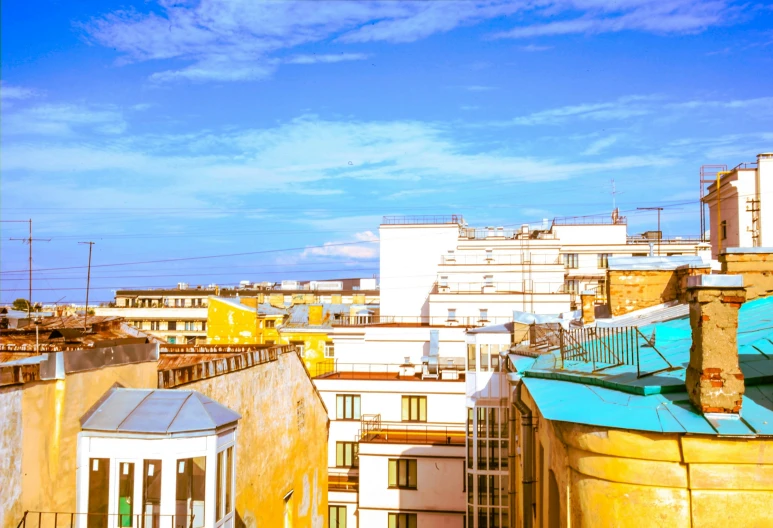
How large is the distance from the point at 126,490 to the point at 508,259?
51477 millimetres

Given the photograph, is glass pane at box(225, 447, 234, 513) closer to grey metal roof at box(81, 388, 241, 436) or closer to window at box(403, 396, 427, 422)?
grey metal roof at box(81, 388, 241, 436)

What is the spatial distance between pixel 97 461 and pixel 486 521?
17.8 m

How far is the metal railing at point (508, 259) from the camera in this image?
192 feet

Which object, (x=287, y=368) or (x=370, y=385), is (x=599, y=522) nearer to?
(x=287, y=368)

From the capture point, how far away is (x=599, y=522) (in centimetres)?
891

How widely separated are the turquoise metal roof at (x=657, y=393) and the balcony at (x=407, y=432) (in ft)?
69.5

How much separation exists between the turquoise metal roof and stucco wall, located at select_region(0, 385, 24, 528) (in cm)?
661

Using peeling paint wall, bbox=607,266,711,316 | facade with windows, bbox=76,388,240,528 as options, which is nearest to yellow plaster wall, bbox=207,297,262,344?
peeling paint wall, bbox=607,266,711,316

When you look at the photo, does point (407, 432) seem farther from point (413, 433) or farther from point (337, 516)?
point (337, 516)

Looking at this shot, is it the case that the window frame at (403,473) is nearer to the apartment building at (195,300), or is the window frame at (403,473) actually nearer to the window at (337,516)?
the window at (337,516)

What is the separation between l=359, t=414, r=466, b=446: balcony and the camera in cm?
3384

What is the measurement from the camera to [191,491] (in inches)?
406

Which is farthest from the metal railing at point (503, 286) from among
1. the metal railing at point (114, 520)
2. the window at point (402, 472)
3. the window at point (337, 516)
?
the metal railing at point (114, 520)

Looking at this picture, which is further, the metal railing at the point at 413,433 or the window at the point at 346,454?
the window at the point at 346,454
